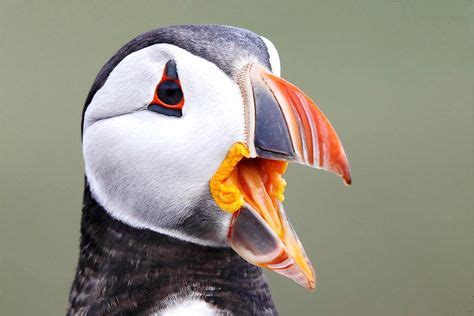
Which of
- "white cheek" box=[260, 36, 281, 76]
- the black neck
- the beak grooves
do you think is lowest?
the black neck

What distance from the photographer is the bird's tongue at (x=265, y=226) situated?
91 centimetres

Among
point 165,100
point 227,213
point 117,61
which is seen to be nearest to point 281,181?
point 227,213

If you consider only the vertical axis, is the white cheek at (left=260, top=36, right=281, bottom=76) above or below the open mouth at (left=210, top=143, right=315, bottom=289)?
above

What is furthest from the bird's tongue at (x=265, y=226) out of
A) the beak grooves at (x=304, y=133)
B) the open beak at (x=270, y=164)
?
the beak grooves at (x=304, y=133)

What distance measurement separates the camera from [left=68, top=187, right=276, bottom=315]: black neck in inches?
38.9

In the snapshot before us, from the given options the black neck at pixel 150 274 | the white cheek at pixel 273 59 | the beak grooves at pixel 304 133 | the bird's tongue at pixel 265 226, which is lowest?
the black neck at pixel 150 274

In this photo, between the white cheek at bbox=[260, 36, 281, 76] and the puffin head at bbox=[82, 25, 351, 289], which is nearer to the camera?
the puffin head at bbox=[82, 25, 351, 289]

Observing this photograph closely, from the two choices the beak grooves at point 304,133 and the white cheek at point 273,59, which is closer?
the beak grooves at point 304,133

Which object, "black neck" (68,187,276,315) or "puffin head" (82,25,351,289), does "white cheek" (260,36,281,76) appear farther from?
"black neck" (68,187,276,315)

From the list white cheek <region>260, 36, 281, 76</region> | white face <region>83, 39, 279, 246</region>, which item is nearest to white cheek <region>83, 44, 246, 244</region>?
white face <region>83, 39, 279, 246</region>

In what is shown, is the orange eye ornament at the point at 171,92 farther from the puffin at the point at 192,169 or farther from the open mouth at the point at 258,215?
the open mouth at the point at 258,215

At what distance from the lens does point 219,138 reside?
0.92 meters

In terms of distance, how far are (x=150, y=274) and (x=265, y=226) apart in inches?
8.6

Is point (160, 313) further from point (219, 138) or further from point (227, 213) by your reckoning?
point (219, 138)
